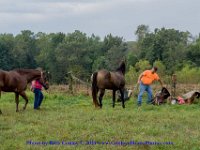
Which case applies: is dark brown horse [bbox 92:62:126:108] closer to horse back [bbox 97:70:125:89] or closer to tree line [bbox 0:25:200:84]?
horse back [bbox 97:70:125:89]

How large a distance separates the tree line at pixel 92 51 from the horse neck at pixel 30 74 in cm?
4005

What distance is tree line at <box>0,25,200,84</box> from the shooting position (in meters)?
61.6

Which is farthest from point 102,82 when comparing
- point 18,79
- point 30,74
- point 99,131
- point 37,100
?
point 99,131

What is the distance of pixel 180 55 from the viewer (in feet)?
201

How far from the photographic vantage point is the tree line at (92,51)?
6156cm

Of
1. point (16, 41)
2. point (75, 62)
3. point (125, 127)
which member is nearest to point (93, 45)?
point (75, 62)

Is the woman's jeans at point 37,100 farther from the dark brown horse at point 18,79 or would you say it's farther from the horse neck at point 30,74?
the horse neck at point 30,74

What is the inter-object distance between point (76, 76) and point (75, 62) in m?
48.1

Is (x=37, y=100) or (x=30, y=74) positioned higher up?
(x=30, y=74)

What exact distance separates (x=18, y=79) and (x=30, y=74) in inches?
27.2

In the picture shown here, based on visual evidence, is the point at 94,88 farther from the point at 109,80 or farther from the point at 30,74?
the point at 30,74

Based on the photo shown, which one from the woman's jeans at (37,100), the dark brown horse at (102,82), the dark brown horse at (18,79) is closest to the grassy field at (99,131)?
the dark brown horse at (18,79)

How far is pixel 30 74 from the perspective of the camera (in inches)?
607

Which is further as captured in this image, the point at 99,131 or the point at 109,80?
the point at 109,80
